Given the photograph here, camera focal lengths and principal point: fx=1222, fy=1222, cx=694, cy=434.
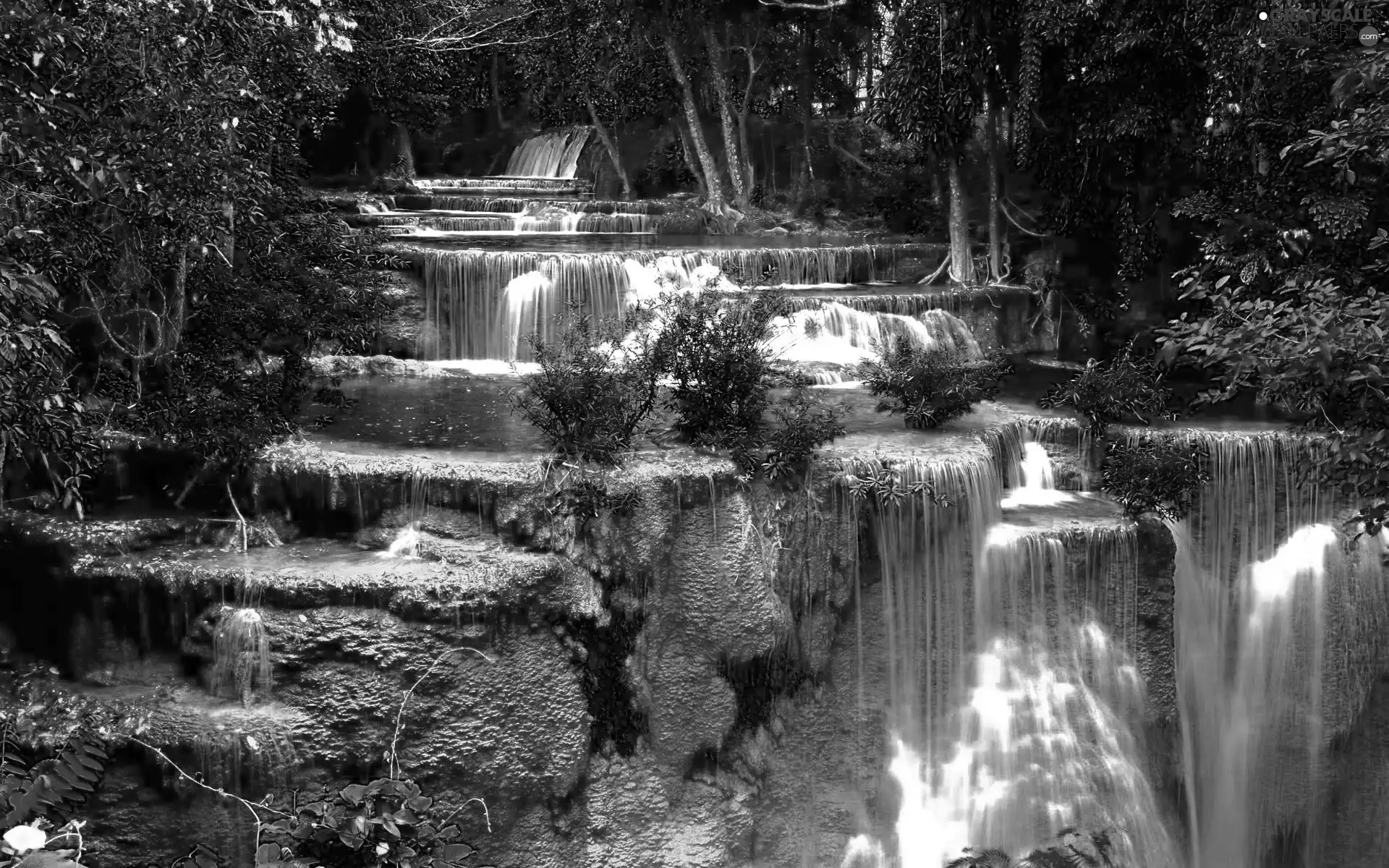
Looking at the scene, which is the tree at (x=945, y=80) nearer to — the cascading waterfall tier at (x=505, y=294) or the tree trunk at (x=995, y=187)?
the tree trunk at (x=995, y=187)

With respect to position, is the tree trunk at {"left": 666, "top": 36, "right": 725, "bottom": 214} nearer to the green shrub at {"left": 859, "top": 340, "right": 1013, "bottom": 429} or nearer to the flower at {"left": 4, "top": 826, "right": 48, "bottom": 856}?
the green shrub at {"left": 859, "top": 340, "right": 1013, "bottom": 429}

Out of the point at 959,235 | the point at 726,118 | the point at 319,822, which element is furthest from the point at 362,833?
the point at 726,118

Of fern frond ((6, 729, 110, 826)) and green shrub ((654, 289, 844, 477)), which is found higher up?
green shrub ((654, 289, 844, 477))

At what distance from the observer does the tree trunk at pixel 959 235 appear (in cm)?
1778

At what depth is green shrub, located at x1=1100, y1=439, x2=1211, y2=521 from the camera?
1105 cm

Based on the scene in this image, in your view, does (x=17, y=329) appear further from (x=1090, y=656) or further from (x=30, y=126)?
(x=1090, y=656)

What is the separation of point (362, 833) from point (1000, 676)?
683 centimetres

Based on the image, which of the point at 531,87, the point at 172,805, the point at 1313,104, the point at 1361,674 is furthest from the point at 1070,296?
the point at 531,87

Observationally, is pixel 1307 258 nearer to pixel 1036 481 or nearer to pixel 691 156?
pixel 1036 481

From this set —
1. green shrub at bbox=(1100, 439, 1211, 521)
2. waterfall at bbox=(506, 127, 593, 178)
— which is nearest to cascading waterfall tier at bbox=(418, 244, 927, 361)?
green shrub at bbox=(1100, 439, 1211, 521)

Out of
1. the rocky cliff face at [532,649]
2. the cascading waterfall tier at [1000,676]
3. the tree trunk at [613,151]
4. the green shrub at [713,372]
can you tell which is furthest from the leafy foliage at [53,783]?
the tree trunk at [613,151]

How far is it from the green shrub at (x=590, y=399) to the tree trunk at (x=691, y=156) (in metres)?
15.5

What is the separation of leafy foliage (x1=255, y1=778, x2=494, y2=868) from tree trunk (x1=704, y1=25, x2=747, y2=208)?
63.7 feet

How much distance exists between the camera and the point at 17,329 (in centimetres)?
574
